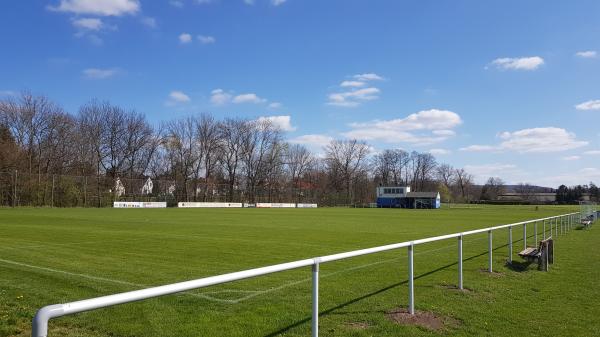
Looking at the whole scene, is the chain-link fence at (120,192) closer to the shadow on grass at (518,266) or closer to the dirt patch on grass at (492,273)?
the shadow on grass at (518,266)

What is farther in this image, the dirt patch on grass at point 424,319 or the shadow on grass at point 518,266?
the shadow on grass at point 518,266

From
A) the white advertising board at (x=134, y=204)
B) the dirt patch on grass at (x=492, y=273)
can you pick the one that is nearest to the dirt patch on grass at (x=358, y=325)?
the dirt patch on grass at (x=492, y=273)

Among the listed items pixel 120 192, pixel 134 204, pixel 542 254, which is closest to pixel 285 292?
pixel 542 254

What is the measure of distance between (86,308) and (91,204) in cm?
7265

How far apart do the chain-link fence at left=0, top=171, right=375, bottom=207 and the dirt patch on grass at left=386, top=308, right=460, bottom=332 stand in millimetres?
64604

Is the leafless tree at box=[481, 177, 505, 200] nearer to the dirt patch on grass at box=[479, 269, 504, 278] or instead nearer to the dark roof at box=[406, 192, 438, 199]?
the dark roof at box=[406, 192, 438, 199]

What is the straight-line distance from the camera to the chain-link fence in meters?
61.9

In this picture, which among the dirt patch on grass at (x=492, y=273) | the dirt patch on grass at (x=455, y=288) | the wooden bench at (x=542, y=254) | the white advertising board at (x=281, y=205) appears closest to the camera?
the dirt patch on grass at (x=455, y=288)

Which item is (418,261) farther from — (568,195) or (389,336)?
(568,195)

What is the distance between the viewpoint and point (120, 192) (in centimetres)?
7631

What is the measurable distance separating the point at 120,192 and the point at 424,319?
2960 inches

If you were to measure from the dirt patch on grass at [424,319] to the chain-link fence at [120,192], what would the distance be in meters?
64.6

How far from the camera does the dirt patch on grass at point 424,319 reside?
707cm

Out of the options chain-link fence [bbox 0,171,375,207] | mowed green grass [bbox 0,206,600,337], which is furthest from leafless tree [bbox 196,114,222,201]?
mowed green grass [bbox 0,206,600,337]
